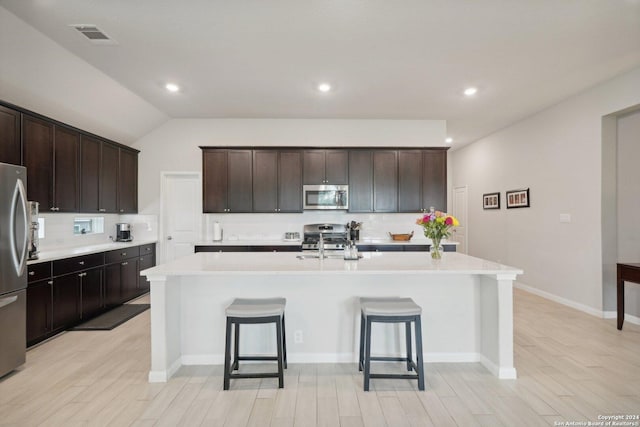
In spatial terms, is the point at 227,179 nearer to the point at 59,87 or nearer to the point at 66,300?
the point at 59,87

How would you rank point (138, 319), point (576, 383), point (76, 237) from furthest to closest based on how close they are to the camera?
point (76, 237) < point (138, 319) < point (576, 383)

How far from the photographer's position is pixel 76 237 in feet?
14.9

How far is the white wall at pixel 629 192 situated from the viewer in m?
3.93

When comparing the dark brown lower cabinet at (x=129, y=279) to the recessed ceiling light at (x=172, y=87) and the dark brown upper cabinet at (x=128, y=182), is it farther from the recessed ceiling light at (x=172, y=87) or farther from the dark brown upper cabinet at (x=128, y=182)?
the recessed ceiling light at (x=172, y=87)

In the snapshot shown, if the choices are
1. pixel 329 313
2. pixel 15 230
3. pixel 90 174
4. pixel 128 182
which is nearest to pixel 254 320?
pixel 329 313

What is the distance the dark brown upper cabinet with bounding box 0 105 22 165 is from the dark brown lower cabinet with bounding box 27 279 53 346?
1.28 metres

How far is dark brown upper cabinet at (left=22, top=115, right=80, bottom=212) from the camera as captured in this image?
11.2ft

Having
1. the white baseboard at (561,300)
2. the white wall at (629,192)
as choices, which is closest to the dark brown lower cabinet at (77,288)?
the white baseboard at (561,300)

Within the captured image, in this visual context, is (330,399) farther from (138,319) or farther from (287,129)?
(287,129)

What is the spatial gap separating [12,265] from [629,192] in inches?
264

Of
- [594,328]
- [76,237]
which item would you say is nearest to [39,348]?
[76,237]

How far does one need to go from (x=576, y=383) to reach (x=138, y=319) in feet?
15.1

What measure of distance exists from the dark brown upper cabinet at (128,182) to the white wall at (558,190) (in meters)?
6.75

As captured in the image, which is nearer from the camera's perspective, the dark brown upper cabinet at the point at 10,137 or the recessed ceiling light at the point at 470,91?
the dark brown upper cabinet at the point at 10,137
